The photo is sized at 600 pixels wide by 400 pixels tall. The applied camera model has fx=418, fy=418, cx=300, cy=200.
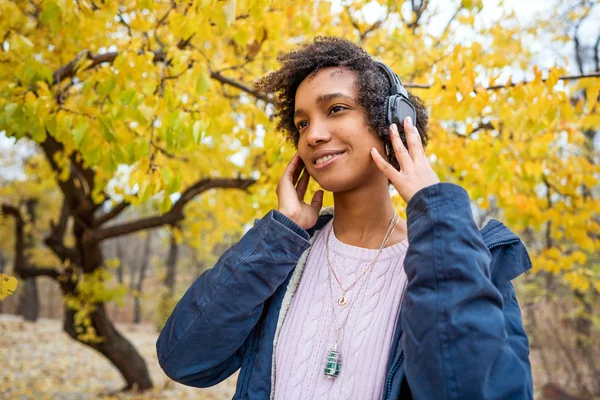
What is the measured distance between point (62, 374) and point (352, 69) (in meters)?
8.98

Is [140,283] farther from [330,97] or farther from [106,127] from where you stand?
[330,97]

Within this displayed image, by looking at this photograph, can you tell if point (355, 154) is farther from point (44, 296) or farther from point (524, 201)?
point (44, 296)

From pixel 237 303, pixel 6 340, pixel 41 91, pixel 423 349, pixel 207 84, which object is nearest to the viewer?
pixel 423 349

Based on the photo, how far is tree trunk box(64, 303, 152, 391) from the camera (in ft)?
20.0

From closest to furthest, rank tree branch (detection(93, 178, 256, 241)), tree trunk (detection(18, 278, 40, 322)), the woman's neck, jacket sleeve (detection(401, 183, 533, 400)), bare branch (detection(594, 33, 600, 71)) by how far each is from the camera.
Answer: jacket sleeve (detection(401, 183, 533, 400))
the woman's neck
tree branch (detection(93, 178, 256, 241))
bare branch (detection(594, 33, 600, 71))
tree trunk (detection(18, 278, 40, 322))

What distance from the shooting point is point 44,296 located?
90.5 feet

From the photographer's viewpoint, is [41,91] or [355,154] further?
[41,91]

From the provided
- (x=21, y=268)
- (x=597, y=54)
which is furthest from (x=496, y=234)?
(x=597, y=54)

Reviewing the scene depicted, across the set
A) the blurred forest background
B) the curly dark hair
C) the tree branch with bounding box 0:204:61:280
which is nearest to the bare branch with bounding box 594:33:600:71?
the blurred forest background

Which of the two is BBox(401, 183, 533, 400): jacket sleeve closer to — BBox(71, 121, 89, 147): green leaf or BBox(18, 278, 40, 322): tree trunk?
BBox(71, 121, 89, 147): green leaf

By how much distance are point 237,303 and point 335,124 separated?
2.21 ft

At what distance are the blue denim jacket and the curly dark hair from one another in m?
0.44

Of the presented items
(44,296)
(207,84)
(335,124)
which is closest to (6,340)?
(207,84)

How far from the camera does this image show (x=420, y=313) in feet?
3.29
